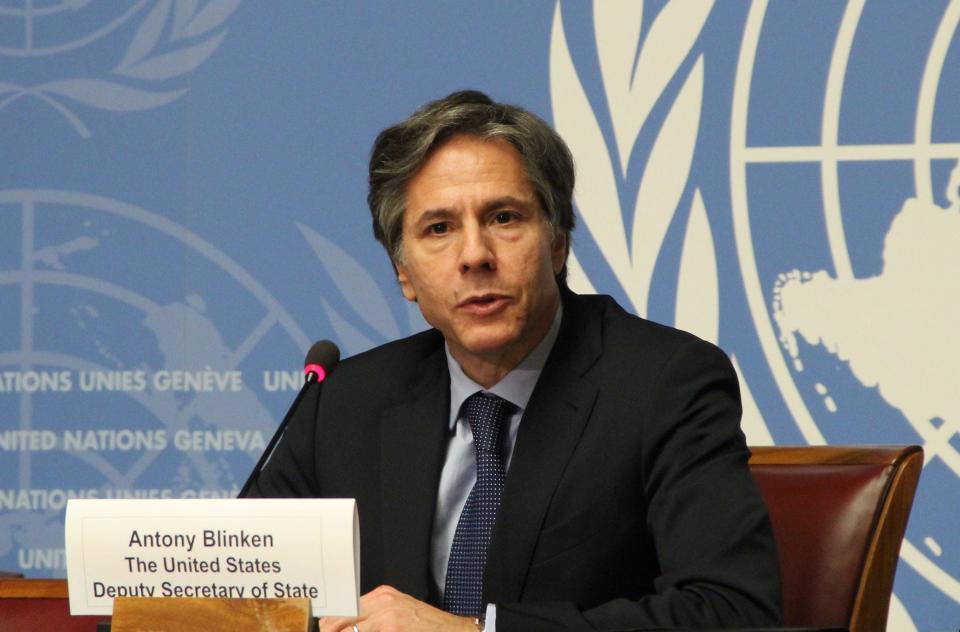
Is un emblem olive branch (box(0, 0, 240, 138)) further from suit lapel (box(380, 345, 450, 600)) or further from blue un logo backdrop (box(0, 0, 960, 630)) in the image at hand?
suit lapel (box(380, 345, 450, 600))

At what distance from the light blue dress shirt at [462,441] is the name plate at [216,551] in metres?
0.70

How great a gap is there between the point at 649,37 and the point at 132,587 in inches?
86.6

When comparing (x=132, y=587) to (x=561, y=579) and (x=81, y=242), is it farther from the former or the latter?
(x=81, y=242)

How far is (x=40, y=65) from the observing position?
11.5 feet

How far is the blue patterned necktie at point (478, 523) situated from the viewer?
2.03 meters

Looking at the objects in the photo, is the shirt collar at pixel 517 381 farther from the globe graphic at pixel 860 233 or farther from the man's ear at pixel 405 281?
the globe graphic at pixel 860 233

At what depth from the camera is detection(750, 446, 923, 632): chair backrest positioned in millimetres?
2016

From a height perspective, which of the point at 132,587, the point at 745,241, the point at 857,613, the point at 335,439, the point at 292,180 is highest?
the point at 292,180

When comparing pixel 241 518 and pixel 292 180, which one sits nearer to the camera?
pixel 241 518

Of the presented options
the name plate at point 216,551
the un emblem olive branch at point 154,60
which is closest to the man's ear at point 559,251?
the name plate at point 216,551

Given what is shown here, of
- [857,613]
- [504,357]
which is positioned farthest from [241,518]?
[857,613]

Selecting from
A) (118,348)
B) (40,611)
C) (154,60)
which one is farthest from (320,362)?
(154,60)

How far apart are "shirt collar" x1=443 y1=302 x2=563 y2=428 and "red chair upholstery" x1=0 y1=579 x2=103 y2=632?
67cm

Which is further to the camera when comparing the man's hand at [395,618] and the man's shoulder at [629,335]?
the man's shoulder at [629,335]
